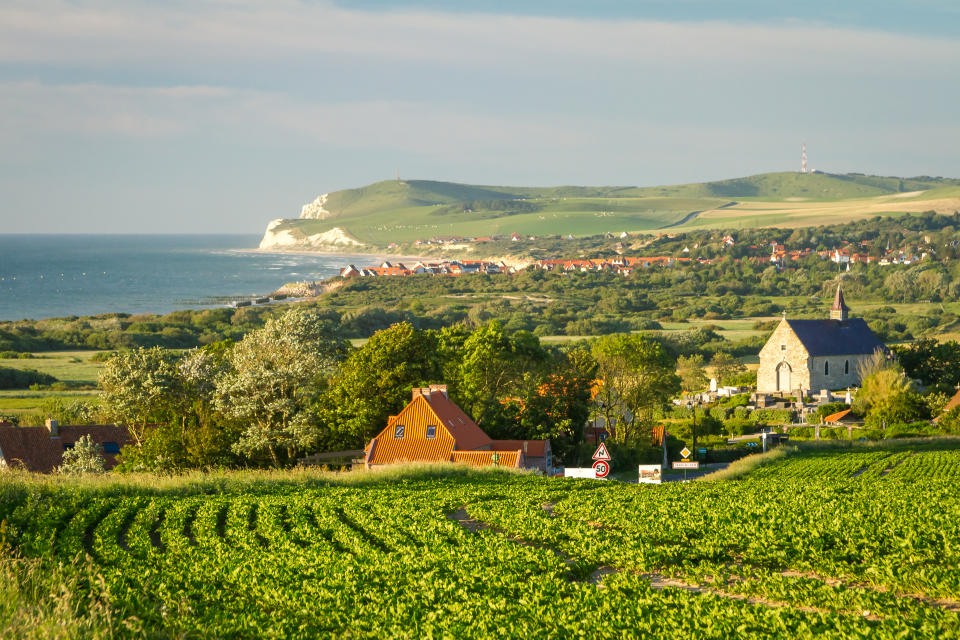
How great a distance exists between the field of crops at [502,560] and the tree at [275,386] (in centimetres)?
1314

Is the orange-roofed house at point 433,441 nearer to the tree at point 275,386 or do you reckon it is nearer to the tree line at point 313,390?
the tree line at point 313,390

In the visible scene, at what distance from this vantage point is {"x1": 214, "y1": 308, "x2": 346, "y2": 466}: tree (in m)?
38.1

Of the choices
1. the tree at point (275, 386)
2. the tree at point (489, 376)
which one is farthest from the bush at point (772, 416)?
the tree at point (275, 386)

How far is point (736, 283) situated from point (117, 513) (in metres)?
179

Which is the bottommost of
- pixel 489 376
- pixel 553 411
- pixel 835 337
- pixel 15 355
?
pixel 835 337

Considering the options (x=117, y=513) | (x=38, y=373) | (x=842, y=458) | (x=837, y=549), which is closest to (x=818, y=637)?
(x=837, y=549)

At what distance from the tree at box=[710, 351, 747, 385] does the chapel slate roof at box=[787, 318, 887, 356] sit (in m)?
8.86

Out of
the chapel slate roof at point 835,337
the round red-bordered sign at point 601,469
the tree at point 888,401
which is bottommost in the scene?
the tree at point 888,401

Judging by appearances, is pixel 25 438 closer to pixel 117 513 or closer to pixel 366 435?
pixel 366 435

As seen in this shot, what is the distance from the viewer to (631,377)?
5588 centimetres

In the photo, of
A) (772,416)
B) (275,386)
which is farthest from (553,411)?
(772,416)

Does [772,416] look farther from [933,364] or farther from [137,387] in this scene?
[137,387]

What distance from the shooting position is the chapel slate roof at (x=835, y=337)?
78812mm

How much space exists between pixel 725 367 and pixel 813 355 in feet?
38.7
